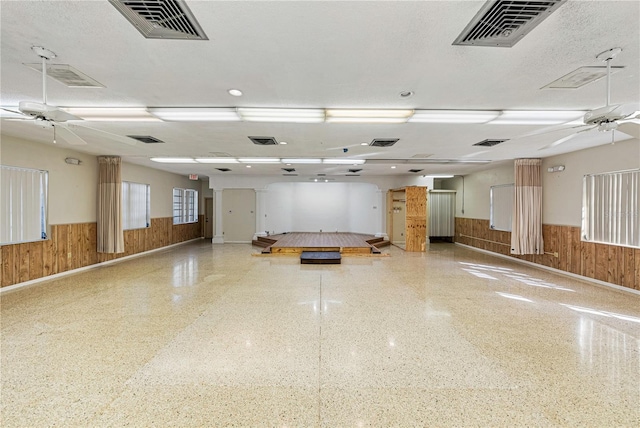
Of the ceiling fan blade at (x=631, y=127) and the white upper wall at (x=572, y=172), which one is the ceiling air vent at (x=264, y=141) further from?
the white upper wall at (x=572, y=172)

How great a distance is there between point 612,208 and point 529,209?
1499mm

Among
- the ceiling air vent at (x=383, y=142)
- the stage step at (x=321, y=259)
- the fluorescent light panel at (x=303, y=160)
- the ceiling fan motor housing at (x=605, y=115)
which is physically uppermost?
the fluorescent light panel at (x=303, y=160)

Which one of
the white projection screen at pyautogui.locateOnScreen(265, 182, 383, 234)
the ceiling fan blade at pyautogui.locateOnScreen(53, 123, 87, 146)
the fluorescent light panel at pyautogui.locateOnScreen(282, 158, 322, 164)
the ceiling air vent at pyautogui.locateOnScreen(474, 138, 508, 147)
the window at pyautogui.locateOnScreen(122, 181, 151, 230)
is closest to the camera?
the ceiling fan blade at pyautogui.locateOnScreen(53, 123, 87, 146)

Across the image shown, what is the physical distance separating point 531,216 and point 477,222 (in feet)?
9.26

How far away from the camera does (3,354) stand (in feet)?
8.66

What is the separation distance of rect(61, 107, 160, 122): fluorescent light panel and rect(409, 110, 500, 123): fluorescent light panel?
11.6 ft

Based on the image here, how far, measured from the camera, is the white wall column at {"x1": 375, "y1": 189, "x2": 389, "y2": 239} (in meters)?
10.5

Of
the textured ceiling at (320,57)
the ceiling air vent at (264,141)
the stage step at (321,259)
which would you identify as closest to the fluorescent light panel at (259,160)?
the ceiling air vent at (264,141)

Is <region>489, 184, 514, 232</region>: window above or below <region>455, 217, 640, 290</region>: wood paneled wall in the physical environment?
above

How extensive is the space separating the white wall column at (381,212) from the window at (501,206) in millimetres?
3440

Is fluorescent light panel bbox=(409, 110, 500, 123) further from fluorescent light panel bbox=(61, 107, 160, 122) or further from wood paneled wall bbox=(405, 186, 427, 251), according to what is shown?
wood paneled wall bbox=(405, 186, 427, 251)

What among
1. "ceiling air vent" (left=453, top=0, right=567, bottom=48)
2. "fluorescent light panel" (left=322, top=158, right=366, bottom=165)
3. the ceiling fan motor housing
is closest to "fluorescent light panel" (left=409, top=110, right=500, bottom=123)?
the ceiling fan motor housing

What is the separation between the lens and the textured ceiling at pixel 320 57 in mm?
1816

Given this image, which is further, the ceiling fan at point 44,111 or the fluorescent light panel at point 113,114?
the fluorescent light panel at point 113,114
